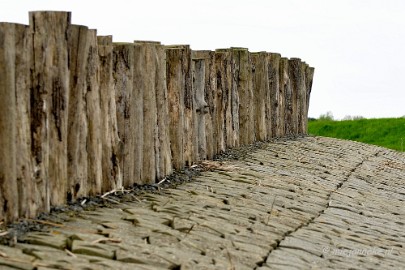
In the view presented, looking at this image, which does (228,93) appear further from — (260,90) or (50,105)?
(50,105)

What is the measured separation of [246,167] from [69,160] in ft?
12.5

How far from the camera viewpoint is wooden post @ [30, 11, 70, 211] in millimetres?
6039

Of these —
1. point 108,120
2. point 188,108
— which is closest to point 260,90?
point 188,108

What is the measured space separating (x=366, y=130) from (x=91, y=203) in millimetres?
21056

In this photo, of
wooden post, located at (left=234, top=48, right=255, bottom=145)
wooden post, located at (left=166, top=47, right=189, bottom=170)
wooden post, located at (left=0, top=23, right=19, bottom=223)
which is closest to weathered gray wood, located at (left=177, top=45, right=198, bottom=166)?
wooden post, located at (left=166, top=47, right=189, bottom=170)

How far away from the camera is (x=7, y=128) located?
5.75 m

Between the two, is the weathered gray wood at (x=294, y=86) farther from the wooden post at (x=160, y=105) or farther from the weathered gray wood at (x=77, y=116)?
the weathered gray wood at (x=77, y=116)

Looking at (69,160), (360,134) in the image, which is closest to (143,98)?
(69,160)

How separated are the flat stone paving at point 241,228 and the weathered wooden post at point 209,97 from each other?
0.32 meters

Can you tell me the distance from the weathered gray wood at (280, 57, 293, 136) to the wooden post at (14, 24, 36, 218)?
8765 mm

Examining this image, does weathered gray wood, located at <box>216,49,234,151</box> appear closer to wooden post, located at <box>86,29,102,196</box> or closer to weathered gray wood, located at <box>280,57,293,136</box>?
weathered gray wood, located at <box>280,57,293,136</box>

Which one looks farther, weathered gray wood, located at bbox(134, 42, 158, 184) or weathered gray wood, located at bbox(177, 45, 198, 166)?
weathered gray wood, located at bbox(177, 45, 198, 166)

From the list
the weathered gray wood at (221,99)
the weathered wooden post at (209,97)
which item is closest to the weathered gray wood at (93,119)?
the weathered wooden post at (209,97)

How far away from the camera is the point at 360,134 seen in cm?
2675
